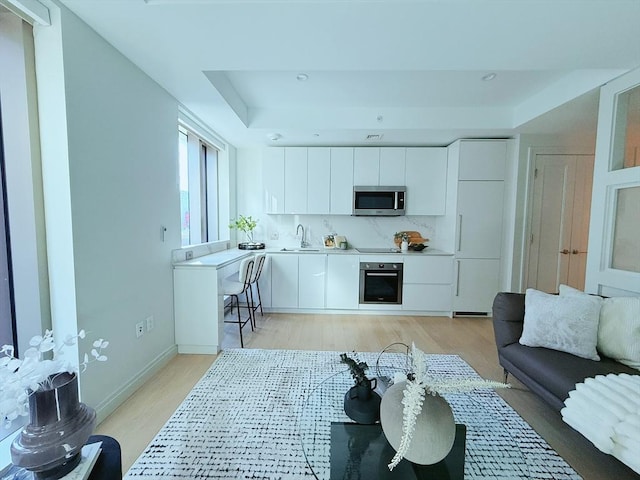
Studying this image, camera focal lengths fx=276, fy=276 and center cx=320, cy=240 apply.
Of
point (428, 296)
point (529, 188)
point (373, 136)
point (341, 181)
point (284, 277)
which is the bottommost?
point (428, 296)

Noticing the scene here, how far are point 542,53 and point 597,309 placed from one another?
174cm

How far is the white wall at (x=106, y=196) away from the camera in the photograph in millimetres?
1562

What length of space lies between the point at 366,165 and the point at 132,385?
3585 mm

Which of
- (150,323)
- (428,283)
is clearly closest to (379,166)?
(428,283)

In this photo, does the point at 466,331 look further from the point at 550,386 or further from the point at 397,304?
the point at 550,386

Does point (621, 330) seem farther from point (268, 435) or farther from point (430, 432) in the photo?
point (268, 435)

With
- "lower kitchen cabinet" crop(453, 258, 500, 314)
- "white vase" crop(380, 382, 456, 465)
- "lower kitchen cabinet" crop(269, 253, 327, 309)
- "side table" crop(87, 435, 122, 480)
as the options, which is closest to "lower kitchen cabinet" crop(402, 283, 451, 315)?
"lower kitchen cabinet" crop(453, 258, 500, 314)

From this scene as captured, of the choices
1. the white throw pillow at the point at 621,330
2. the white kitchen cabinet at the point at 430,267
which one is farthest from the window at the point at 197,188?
the white throw pillow at the point at 621,330

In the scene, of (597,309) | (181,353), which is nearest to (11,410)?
(181,353)

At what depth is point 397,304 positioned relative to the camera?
3.85 meters

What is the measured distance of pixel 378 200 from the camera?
406 cm

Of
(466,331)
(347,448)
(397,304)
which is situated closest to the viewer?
(347,448)

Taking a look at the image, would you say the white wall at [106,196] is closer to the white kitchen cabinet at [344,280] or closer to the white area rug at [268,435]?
the white area rug at [268,435]

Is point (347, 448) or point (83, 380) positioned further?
point (83, 380)
